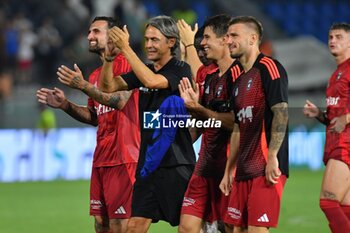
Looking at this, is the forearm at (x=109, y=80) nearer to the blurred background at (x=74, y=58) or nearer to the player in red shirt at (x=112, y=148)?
the player in red shirt at (x=112, y=148)

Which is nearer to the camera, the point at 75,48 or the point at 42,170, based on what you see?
the point at 42,170

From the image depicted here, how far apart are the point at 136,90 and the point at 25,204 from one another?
640 cm

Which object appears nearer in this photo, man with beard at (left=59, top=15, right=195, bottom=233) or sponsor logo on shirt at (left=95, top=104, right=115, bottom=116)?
man with beard at (left=59, top=15, right=195, bottom=233)

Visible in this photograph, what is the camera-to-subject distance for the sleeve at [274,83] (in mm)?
7598

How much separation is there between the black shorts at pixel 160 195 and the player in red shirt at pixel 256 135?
559 millimetres

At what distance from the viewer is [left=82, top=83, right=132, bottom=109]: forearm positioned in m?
8.30

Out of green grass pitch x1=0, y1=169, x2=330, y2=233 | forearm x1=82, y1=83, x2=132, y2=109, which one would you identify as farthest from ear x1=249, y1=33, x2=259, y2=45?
green grass pitch x1=0, y1=169, x2=330, y2=233

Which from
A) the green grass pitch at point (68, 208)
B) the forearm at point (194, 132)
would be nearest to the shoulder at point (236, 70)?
the forearm at point (194, 132)

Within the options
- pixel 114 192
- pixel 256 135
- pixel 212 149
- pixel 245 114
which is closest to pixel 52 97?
pixel 114 192

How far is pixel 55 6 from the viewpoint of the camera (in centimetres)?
2205

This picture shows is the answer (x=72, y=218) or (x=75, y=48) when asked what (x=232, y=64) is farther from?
(x=75, y=48)

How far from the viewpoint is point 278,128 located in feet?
24.8

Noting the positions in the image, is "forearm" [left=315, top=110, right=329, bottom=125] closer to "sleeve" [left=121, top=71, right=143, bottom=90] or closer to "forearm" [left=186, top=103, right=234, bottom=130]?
"forearm" [left=186, top=103, right=234, bottom=130]

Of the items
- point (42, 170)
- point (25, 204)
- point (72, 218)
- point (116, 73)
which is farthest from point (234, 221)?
point (42, 170)
